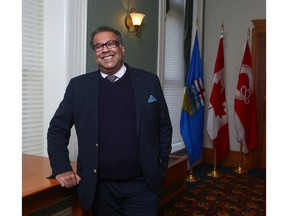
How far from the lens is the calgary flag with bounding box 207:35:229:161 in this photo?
16.0ft

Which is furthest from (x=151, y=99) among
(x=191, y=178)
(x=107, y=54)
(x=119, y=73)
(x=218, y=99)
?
(x=218, y=99)

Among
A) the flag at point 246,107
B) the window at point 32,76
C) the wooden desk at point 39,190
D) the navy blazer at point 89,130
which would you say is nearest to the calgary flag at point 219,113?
the flag at point 246,107

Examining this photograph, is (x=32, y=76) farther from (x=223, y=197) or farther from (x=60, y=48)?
(x=223, y=197)

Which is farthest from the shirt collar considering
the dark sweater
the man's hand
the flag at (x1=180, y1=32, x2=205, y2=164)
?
the flag at (x1=180, y1=32, x2=205, y2=164)

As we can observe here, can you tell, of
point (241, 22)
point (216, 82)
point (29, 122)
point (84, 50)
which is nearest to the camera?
point (29, 122)

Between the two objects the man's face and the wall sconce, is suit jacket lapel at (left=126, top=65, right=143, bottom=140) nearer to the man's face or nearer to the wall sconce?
the man's face

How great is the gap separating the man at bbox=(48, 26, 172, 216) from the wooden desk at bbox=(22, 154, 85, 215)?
8 centimetres

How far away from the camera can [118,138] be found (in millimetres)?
1730

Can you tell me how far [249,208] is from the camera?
11.6 feet

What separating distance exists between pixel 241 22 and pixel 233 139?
1842 mm

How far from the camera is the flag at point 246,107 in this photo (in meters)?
4.96

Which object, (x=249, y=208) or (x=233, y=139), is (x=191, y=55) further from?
(x=249, y=208)
